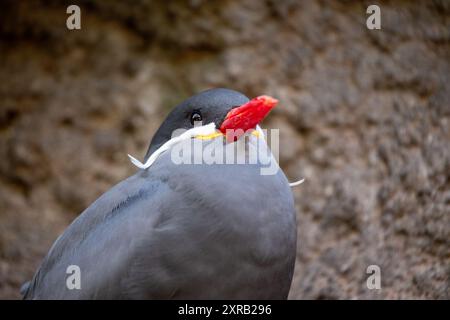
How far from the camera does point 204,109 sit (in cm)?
239

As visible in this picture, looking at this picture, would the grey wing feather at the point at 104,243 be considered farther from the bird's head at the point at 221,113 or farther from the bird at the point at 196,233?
the bird's head at the point at 221,113

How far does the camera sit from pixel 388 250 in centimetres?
324

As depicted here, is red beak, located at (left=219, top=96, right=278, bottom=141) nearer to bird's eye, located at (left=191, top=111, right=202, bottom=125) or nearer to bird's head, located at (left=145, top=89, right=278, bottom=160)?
bird's head, located at (left=145, top=89, right=278, bottom=160)

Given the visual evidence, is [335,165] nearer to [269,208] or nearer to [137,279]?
[269,208]

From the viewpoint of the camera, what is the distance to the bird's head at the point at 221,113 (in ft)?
7.26

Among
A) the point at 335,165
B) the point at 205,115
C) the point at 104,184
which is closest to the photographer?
the point at 205,115

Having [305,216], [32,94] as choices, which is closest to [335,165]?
[305,216]

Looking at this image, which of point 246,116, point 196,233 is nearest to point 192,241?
point 196,233

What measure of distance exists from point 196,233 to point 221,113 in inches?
19.6

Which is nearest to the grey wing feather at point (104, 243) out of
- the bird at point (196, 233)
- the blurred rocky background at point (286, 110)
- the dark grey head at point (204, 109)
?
the bird at point (196, 233)

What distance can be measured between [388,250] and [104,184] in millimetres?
1690

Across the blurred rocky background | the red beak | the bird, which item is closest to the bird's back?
the bird

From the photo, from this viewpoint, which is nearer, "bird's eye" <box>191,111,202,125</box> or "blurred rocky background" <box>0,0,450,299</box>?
"bird's eye" <box>191,111,202,125</box>

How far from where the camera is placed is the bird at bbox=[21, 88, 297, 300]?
208cm
